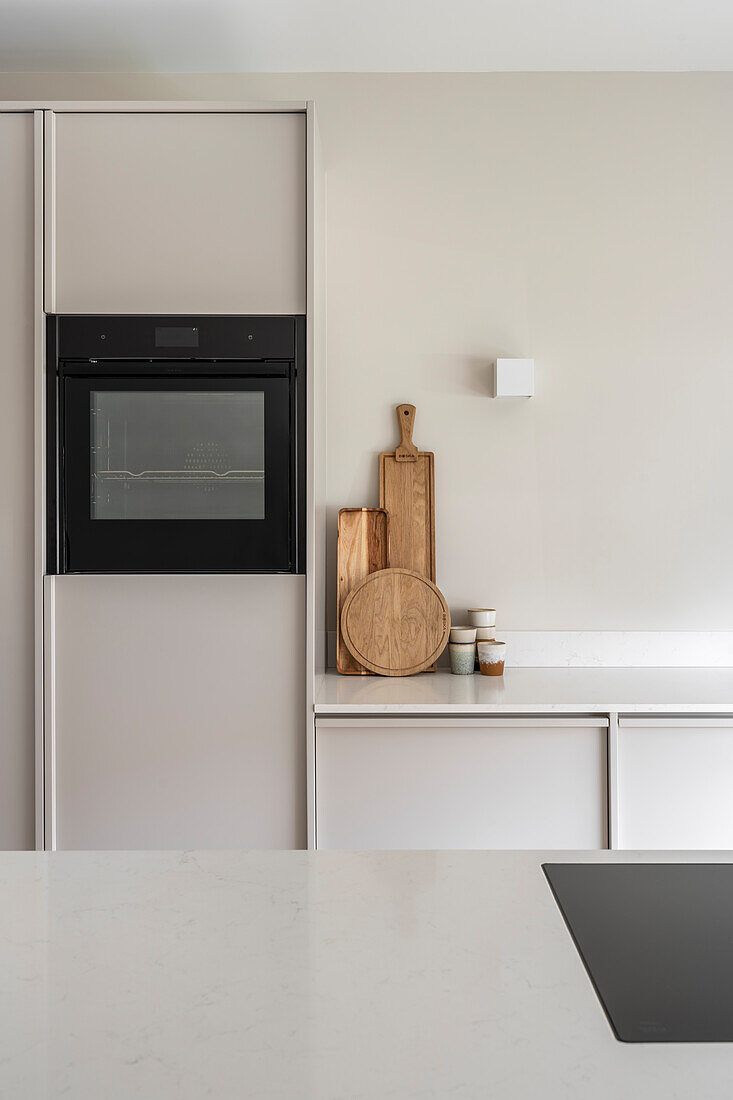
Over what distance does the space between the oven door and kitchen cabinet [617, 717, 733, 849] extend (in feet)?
3.36

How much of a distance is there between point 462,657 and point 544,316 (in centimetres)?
114

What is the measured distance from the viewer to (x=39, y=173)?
2.14 m

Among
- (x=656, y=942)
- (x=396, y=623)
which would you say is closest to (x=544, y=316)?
(x=396, y=623)

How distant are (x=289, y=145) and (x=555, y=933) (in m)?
2.00

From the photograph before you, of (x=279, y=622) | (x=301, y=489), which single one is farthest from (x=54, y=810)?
(x=301, y=489)

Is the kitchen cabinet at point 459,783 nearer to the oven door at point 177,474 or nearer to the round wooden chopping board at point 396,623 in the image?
the round wooden chopping board at point 396,623

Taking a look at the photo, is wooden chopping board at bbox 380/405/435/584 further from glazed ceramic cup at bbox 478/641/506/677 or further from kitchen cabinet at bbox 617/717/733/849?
kitchen cabinet at bbox 617/717/733/849

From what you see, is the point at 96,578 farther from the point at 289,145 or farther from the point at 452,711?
the point at 289,145

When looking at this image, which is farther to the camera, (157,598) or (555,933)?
(157,598)

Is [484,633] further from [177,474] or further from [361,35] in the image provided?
[361,35]

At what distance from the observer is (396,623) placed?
8.20 ft

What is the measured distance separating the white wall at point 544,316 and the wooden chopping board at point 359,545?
0.09 m

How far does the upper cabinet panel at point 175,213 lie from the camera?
2.15m

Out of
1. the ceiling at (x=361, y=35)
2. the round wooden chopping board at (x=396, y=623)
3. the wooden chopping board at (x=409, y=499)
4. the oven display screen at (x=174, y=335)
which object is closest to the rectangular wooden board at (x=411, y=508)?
the wooden chopping board at (x=409, y=499)
